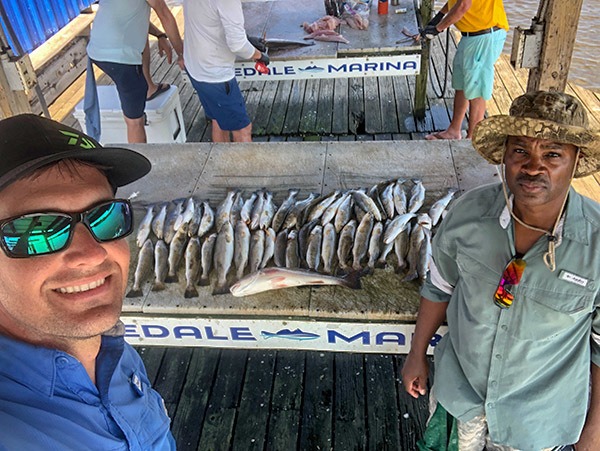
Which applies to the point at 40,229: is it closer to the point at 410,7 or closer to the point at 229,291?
the point at 229,291

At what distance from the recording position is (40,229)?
1236 mm

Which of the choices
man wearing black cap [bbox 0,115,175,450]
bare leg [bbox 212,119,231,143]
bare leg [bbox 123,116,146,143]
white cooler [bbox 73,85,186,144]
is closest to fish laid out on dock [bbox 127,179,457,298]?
man wearing black cap [bbox 0,115,175,450]

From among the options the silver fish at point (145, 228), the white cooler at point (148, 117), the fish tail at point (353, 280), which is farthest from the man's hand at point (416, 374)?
the white cooler at point (148, 117)

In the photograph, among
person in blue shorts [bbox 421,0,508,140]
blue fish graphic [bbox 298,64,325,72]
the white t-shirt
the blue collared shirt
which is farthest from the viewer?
blue fish graphic [bbox 298,64,325,72]

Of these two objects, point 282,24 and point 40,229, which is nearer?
point 40,229

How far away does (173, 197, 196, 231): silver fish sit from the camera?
3.28m

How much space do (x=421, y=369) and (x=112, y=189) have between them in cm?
169

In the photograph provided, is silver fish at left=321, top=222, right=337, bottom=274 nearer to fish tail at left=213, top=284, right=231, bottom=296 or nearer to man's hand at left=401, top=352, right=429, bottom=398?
fish tail at left=213, top=284, right=231, bottom=296

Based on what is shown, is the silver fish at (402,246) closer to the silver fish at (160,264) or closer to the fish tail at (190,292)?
the fish tail at (190,292)

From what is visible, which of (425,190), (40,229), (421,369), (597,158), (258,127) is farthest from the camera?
(258,127)

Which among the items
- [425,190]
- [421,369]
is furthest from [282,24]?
[421,369]

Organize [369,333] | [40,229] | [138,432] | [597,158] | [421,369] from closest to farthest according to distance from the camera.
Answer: [40,229] → [138,432] → [597,158] → [421,369] → [369,333]

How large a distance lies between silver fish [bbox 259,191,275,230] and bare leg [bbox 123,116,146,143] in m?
2.23

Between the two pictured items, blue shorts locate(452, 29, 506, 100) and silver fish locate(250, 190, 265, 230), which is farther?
blue shorts locate(452, 29, 506, 100)
